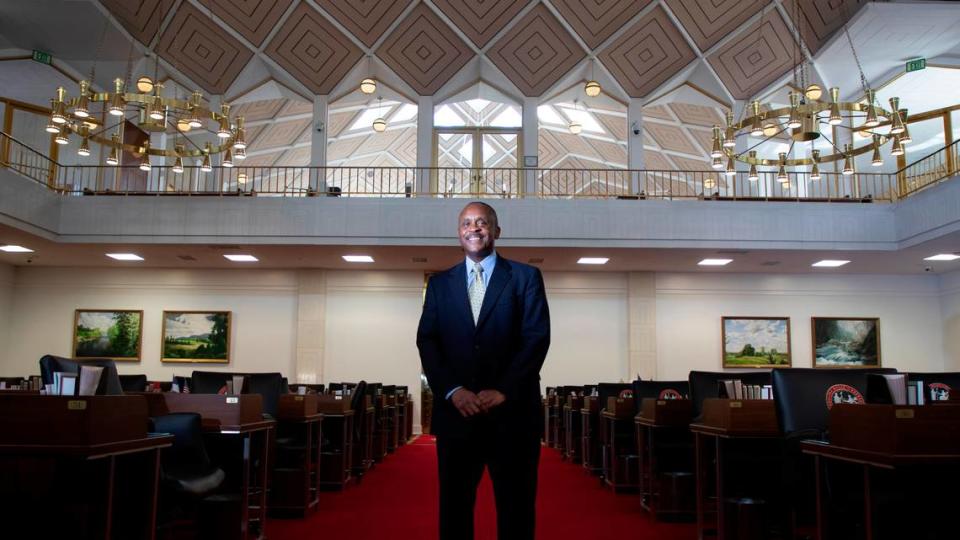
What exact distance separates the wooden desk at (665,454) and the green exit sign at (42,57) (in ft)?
42.1

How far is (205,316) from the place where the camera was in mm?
16141

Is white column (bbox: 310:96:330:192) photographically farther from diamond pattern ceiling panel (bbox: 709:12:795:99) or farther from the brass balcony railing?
diamond pattern ceiling panel (bbox: 709:12:795:99)

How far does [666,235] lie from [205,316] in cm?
937

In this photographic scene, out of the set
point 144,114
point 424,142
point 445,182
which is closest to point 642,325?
point 445,182

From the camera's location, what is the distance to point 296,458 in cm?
684

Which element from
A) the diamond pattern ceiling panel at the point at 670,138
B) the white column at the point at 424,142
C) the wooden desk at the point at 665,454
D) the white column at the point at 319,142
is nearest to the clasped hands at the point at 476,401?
the wooden desk at the point at 665,454

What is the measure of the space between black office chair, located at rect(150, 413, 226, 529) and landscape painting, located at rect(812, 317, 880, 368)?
562 inches

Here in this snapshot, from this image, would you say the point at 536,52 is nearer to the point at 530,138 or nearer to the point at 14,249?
the point at 530,138

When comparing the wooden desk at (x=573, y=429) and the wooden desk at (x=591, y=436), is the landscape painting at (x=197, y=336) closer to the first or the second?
the wooden desk at (x=573, y=429)

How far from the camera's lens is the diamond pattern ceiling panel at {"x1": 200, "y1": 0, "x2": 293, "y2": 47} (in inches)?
566

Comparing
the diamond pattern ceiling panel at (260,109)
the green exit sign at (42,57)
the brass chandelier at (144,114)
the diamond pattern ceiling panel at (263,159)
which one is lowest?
the brass chandelier at (144,114)

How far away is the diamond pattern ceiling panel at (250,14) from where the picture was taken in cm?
1438

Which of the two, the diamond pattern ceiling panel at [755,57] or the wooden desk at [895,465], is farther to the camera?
the diamond pattern ceiling panel at [755,57]

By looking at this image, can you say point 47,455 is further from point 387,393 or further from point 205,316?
point 205,316
